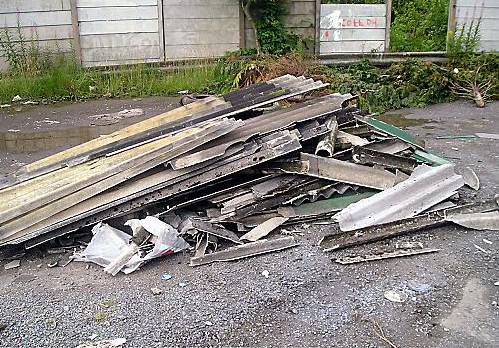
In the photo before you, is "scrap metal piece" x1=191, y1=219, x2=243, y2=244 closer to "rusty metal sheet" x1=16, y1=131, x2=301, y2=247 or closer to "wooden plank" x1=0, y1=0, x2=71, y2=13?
"rusty metal sheet" x1=16, y1=131, x2=301, y2=247

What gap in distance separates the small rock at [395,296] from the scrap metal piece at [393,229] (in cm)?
58

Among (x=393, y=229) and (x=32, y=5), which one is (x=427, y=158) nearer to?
(x=393, y=229)

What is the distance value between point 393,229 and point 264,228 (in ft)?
3.15

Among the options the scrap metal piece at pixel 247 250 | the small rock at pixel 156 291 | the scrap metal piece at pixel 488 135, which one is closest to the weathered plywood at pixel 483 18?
the scrap metal piece at pixel 488 135

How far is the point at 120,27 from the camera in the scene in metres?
9.93

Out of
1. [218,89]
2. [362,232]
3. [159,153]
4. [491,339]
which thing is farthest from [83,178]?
[218,89]

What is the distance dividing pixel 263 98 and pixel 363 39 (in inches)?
242

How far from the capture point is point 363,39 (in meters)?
10.4

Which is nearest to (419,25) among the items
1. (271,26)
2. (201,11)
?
(271,26)

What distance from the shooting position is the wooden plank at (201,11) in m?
10.0

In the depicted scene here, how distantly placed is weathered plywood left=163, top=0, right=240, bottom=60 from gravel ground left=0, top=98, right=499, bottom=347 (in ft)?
22.3

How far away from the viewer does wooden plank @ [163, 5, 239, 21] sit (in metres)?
10.0

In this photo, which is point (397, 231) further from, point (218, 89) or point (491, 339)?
point (218, 89)

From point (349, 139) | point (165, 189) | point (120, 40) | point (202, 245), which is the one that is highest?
point (120, 40)
